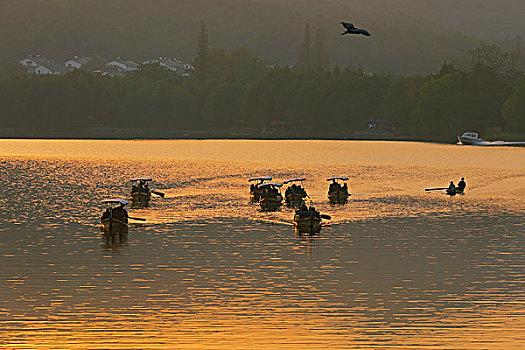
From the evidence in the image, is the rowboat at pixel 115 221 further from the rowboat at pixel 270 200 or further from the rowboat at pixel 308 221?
the rowboat at pixel 270 200

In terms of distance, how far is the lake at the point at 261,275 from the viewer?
4747cm

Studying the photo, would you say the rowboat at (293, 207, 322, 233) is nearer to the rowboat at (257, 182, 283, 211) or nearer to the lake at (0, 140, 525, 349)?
the lake at (0, 140, 525, 349)

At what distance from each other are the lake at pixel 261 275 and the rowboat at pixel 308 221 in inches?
74.8

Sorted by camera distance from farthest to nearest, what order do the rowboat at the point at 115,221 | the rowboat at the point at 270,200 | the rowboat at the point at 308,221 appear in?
the rowboat at the point at 270,200
the rowboat at the point at 308,221
the rowboat at the point at 115,221

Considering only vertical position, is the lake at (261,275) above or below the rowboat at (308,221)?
below

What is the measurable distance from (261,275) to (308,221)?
2153 cm

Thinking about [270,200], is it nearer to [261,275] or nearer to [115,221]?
[115,221]

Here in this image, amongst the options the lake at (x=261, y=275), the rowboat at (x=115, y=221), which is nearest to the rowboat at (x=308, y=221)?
the lake at (x=261, y=275)

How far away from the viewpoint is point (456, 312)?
172ft

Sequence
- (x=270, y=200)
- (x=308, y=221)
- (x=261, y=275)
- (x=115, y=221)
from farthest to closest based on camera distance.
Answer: (x=270, y=200) → (x=308, y=221) → (x=115, y=221) → (x=261, y=275)

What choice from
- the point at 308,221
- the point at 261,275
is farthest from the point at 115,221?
the point at 261,275

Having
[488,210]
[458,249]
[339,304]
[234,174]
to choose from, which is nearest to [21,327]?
[339,304]

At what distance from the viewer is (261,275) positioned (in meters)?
63.0

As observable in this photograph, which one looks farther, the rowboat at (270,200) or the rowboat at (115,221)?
the rowboat at (270,200)
